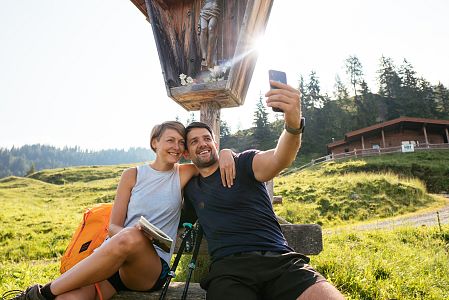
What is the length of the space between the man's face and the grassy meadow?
1.94 metres

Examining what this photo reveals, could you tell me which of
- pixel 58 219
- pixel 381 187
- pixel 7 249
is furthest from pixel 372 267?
pixel 381 187

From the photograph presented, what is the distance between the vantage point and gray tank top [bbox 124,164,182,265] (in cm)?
256

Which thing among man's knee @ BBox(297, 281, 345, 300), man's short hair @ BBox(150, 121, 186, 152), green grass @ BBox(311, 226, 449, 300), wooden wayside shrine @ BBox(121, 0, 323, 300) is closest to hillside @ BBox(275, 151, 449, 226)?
green grass @ BBox(311, 226, 449, 300)

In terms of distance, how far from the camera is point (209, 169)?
2762mm

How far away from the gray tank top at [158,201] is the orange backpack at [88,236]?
22 centimetres

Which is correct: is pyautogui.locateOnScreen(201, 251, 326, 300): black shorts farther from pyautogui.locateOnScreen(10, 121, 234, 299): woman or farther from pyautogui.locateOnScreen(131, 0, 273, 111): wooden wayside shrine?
pyautogui.locateOnScreen(131, 0, 273, 111): wooden wayside shrine

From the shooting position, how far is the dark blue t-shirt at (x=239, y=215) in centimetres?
226

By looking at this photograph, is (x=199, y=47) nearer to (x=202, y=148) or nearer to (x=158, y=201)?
(x=202, y=148)

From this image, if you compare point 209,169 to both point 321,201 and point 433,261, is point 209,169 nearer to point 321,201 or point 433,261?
point 433,261

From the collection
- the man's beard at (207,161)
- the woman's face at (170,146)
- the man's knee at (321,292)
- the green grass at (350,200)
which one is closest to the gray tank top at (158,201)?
the woman's face at (170,146)

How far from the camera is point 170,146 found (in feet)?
9.18

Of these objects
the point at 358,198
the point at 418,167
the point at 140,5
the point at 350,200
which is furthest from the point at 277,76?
the point at 418,167

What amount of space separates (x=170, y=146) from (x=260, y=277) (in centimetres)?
142

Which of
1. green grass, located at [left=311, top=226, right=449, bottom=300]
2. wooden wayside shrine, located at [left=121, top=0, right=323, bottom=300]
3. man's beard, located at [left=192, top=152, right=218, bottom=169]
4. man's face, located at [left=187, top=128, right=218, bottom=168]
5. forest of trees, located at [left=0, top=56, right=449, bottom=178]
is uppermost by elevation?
forest of trees, located at [left=0, top=56, right=449, bottom=178]
